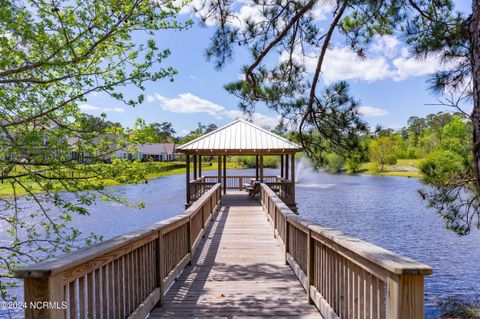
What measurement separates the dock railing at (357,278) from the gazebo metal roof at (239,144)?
27.5ft

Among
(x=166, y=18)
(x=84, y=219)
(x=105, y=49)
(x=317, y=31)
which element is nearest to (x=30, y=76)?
(x=105, y=49)

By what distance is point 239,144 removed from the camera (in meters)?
13.0

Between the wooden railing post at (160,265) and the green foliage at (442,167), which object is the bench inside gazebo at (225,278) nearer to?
the wooden railing post at (160,265)

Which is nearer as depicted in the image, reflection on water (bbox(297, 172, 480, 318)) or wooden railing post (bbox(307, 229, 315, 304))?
wooden railing post (bbox(307, 229, 315, 304))

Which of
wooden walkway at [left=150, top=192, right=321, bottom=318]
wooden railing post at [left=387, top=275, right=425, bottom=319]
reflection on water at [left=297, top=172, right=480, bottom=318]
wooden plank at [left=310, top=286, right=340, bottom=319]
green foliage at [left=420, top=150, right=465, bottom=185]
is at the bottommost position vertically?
reflection on water at [left=297, top=172, right=480, bottom=318]

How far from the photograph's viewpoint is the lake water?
10.1 meters

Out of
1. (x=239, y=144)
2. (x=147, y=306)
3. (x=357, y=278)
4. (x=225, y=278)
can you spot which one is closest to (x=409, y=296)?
(x=357, y=278)

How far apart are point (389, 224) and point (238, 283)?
1468cm

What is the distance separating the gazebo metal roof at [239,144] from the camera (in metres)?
12.5

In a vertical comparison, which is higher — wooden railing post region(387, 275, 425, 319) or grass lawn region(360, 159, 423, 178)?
wooden railing post region(387, 275, 425, 319)

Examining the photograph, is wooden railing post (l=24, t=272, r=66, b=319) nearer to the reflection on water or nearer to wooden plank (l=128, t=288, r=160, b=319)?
wooden plank (l=128, t=288, r=160, b=319)

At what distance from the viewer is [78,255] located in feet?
6.74

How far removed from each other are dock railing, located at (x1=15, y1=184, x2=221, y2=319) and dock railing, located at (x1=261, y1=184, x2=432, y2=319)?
5.54ft

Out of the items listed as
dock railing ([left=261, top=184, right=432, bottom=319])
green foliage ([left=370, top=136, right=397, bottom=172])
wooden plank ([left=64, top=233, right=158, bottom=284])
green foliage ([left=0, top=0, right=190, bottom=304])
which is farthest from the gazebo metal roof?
green foliage ([left=370, top=136, right=397, bottom=172])
